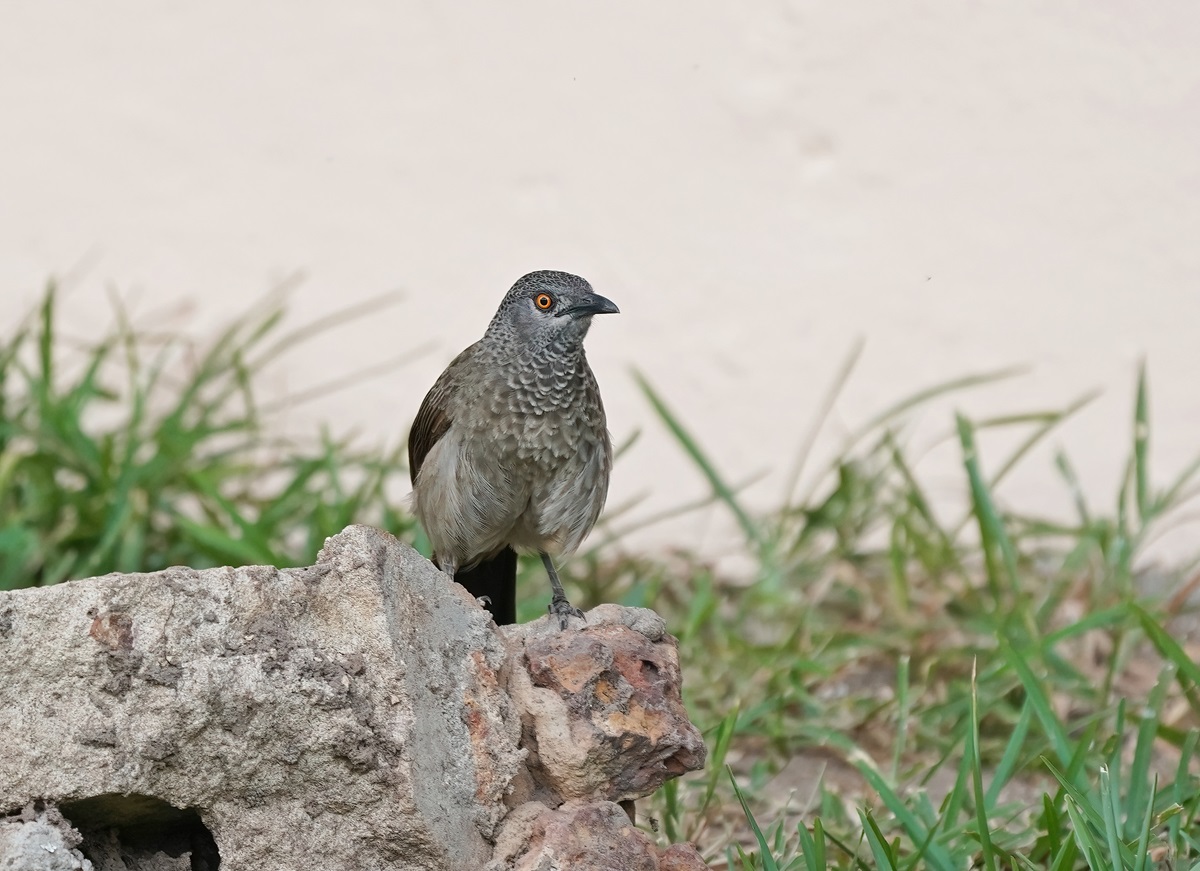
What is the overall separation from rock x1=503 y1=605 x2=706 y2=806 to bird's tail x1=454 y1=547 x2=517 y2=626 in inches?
48.4

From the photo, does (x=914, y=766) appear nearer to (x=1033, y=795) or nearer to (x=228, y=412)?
(x=1033, y=795)

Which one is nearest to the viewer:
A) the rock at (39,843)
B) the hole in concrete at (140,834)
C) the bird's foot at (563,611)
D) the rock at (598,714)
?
the rock at (39,843)

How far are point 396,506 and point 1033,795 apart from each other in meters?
2.51

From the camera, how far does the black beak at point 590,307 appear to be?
11.5ft

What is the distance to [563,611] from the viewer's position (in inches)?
129

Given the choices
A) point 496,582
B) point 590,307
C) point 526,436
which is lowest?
point 496,582

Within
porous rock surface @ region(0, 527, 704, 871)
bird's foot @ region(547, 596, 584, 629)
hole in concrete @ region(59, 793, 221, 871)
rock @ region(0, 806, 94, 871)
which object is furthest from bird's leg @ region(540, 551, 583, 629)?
rock @ region(0, 806, 94, 871)

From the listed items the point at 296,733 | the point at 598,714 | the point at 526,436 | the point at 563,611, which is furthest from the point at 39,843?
the point at 526,436

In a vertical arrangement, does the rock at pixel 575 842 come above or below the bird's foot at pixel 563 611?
below

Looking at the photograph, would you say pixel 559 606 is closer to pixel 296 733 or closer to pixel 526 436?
pixel 526 436

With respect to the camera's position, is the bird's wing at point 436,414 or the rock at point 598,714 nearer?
the rock at point 598,714

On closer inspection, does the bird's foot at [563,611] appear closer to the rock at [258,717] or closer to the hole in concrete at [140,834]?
the rock at [258,717]

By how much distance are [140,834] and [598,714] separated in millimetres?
833

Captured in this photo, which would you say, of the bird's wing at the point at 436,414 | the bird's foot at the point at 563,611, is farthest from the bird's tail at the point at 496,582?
the bird's foot at the point at 563,611
